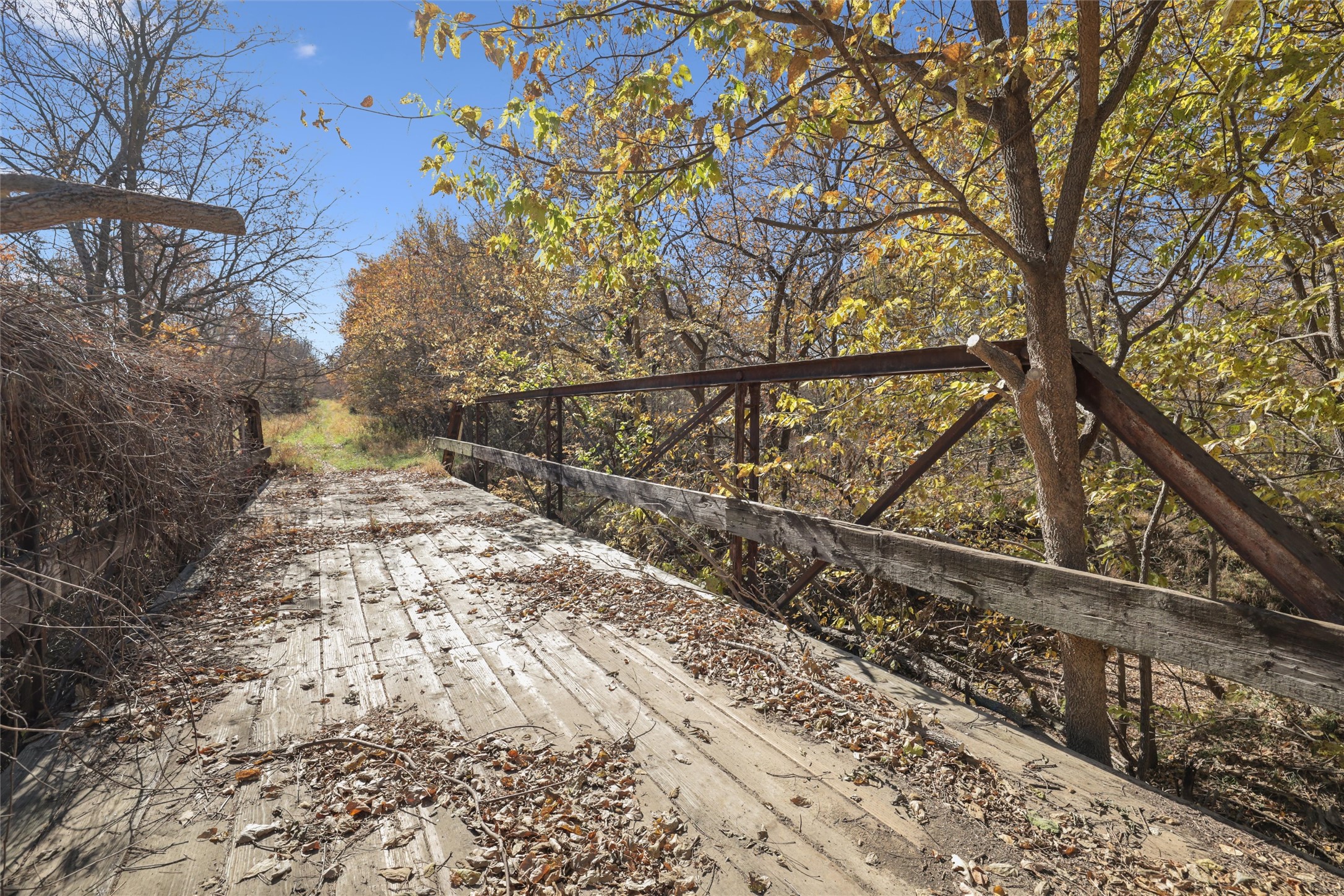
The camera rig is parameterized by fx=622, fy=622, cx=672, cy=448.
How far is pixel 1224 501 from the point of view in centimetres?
181

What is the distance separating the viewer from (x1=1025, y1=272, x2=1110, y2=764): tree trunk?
7.29 feet

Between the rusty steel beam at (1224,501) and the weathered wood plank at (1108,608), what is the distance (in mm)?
133

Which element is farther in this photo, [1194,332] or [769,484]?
[769,484]

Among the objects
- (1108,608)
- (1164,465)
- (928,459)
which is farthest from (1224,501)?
(928,459)

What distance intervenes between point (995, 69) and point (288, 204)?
11.1 m

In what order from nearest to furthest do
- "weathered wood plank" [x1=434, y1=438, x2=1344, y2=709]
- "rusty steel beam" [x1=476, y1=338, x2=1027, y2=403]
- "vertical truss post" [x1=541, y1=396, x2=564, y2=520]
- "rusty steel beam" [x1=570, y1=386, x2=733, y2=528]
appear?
"weathered wood plank" [x1=434, y1=438, x2=1344, y2=709]
"rusty steel beam" [x1=476, y1=338, x2=1027, y2=403]
"rusty steel beam" [x1=570, y1=386, x2=733, y2=528]
"vertical truss post" [x1=541, y1=396, x2=564, y2=520]

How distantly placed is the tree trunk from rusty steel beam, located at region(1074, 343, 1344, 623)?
10cm

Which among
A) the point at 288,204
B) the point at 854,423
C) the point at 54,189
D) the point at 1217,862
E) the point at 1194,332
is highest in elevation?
the point at 288,204

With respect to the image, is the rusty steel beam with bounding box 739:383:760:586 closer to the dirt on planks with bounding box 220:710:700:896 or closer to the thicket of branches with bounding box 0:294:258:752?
the dirt on planks with bounding box 220:710:700:896

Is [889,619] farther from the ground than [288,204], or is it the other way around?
[288,204]

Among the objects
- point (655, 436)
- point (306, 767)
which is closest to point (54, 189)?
point (306, 767)

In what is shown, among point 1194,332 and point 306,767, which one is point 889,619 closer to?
point 1194,332

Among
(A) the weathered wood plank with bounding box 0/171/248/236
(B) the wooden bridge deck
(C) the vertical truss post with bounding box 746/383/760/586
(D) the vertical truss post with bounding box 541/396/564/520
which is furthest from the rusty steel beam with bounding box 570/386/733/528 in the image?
(A) the weathered wood plank with bounding box 0/171/248/236

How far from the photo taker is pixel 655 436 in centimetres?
884
